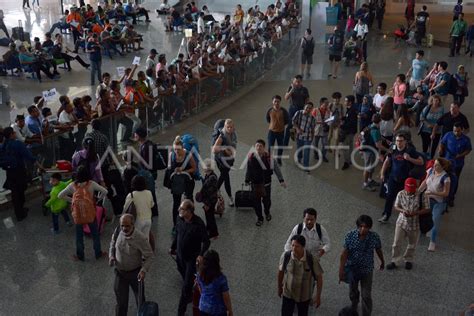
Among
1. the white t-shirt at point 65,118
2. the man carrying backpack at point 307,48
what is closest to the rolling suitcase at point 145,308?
the white t-shirt at point 65,118

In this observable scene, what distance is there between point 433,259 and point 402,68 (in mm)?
13289

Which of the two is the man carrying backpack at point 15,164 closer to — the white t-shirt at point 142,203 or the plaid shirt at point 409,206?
the white t-shirt at point 142,203

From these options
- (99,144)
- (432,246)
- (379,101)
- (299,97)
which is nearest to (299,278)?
(432,246)

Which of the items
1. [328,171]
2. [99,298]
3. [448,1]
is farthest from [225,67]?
[448,1]

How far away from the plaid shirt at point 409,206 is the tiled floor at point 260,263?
721 millimetres

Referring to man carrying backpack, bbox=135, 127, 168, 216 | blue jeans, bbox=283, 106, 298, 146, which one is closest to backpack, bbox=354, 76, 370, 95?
blue jeans, bbox=283, 106, 298, 146

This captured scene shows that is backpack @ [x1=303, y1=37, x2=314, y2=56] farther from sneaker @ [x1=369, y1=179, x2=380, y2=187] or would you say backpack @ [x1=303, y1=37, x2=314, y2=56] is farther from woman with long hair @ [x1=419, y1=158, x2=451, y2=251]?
woman with long hair @ [x1=419, y1=158, x2=451, y2=251]

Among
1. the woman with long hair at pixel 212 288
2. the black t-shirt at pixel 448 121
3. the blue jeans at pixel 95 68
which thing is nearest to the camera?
the woman with long hair at pixel 212 288

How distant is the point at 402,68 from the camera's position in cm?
2069

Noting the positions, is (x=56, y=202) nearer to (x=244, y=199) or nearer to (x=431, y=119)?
(x=244, y=199)

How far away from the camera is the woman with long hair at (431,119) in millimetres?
11008

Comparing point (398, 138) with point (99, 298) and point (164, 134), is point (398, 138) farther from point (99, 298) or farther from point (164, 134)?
point (164, 134)

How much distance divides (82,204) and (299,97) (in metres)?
5.78

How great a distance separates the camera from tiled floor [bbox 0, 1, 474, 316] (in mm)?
7367
